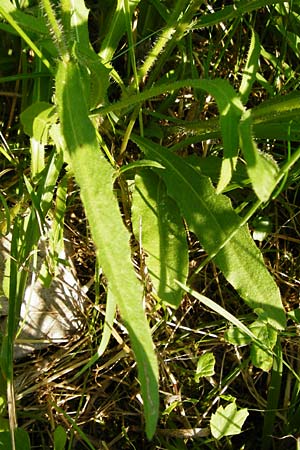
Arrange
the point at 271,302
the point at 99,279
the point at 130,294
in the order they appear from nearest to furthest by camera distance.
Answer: the point at 130,294 < the point at 271,302 < the point at 99,279

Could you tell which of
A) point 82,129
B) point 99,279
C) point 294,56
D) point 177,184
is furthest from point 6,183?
point 294,56

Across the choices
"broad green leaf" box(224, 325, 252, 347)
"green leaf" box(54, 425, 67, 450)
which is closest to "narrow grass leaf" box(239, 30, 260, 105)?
"broad green leaf" box(224, 325, 252, 347)

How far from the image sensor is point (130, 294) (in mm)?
1044

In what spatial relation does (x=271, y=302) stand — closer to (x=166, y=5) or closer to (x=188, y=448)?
(x=188, y=448)

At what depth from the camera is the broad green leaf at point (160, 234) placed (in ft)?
4.70

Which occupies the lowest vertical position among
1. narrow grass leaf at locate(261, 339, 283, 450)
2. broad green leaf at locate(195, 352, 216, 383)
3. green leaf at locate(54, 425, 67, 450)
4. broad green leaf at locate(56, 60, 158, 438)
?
narrow grass leaf at locate(261, 339, 283, 450)

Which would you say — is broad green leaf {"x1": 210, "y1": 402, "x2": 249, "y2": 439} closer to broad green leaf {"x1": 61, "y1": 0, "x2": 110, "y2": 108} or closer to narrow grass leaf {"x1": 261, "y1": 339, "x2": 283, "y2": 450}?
narrow grass leaf {"x1": 261, "y1": 339, "x2": 283, "y2": 450}

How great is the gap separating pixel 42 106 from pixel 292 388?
89cm

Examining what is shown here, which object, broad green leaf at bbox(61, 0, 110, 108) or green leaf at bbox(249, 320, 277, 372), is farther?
green leaf at bbox(249, 320, 277, 372)

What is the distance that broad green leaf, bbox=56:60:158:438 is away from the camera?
1015mm

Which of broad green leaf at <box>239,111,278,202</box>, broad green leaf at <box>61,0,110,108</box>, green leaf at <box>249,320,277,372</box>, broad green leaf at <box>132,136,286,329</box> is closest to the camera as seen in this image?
broad green leaf at <box>239,111,278,202</box>

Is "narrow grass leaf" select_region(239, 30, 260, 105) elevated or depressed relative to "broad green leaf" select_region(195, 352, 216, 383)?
elevated

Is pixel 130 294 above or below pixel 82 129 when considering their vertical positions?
below

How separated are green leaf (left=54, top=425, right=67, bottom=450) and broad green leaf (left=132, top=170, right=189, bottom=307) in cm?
35
